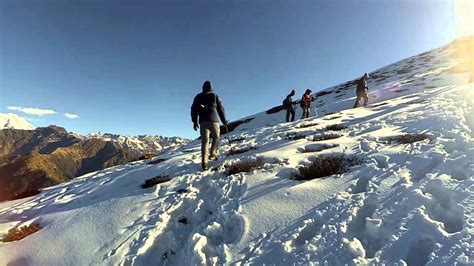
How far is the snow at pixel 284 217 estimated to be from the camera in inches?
191

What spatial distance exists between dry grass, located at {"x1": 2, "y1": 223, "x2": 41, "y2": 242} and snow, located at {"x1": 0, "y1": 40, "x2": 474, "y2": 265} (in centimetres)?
27

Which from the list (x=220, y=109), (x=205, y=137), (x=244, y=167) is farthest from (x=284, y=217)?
(x=220, y=109)

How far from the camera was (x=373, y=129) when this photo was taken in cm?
1244

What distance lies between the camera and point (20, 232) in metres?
7.28

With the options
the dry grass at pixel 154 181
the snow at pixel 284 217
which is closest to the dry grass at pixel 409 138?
the snow at pixel 284 217

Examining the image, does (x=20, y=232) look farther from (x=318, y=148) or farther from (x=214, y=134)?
(x=318, y=148)

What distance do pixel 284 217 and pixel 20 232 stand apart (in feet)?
20.2

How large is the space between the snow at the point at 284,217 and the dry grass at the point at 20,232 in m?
0.27

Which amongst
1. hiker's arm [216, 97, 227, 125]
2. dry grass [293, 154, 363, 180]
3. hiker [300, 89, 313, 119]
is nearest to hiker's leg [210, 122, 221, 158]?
hiker's arm [216, 97, 227, 125]

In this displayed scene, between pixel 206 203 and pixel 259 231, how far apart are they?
207cm

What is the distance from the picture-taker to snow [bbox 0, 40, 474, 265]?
485cm

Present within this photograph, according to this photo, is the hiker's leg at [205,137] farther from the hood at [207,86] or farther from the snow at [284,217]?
the hood at [207,86]

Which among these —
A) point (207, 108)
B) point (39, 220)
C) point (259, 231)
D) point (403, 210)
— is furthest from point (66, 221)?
point (403, 210)

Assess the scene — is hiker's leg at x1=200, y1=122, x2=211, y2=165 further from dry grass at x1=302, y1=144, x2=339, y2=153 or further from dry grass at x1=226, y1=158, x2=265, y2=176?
dry grass at x1=302, y1=144, x2=339, y2=153
